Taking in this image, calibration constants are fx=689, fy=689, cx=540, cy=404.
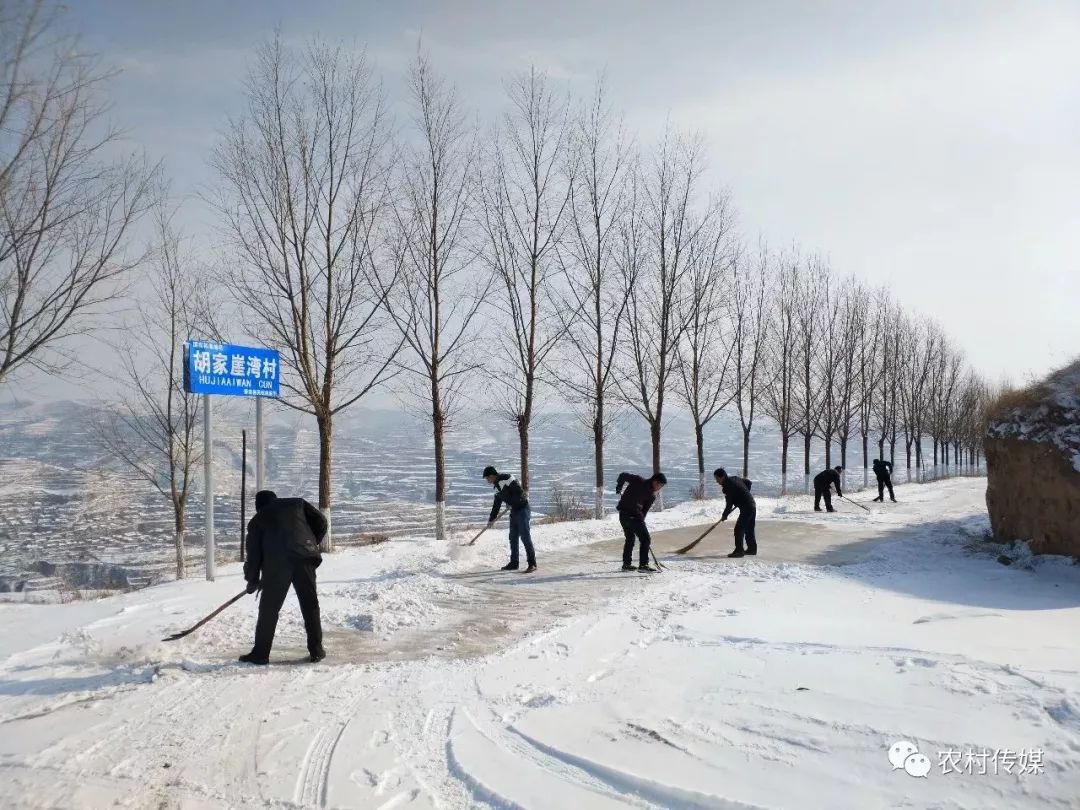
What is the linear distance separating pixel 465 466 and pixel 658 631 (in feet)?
181

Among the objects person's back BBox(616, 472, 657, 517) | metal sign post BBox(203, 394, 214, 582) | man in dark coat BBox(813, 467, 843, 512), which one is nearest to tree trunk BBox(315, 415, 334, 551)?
metal sign post BBox(203, 394, 214, 582)

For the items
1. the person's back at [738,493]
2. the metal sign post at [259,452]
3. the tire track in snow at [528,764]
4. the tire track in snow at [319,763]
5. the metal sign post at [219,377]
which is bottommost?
the tire track in snow at [319,763]

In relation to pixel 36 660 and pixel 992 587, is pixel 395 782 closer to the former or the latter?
pixel 36 660

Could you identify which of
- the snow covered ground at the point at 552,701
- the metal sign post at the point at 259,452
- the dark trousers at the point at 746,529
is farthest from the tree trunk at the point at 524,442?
the snow covered ground at the point at 552,701

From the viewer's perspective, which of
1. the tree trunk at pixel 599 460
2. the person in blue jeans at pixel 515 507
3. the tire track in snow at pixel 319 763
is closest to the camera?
the tire track in snow at pixel 319 763

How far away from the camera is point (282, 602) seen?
6117mm

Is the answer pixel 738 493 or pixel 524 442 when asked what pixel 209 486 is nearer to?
pixel 738 493

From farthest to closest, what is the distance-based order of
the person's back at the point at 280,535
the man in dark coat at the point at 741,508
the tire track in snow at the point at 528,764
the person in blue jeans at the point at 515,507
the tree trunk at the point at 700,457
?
the tree trunk at the point at 700,457 < the man in dark coat at the point at 741,508 < the person in blue jeans at the point at 515,507 < the person's back at the point at 280,535 < the tire track in snow at the point at 528,764

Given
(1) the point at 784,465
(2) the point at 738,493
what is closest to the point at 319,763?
(2) the point at 738,493

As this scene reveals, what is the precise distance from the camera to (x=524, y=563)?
11.8m

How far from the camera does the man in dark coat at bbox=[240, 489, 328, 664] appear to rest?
6105mm

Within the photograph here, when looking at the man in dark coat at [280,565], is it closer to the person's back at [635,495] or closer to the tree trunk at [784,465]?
the person's back at [635,495]

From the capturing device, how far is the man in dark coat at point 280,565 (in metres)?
6.11

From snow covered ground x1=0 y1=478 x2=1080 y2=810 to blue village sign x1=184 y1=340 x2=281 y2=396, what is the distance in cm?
279
